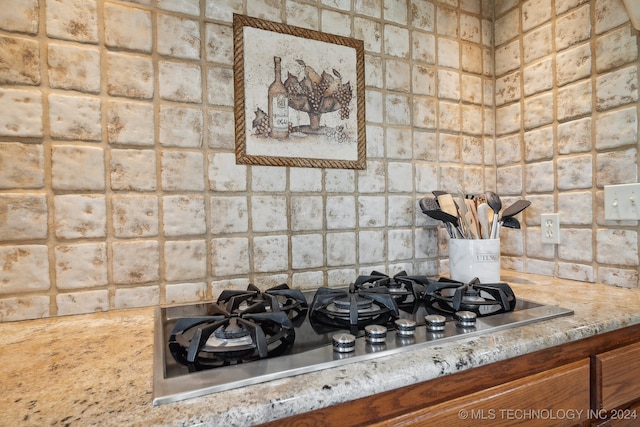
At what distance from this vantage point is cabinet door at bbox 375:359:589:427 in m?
0.56

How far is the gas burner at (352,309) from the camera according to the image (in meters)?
0.73

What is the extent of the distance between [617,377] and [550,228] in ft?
1.83

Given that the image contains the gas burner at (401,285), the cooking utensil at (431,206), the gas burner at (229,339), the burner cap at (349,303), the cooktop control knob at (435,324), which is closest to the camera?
the gas burner at (229,339)

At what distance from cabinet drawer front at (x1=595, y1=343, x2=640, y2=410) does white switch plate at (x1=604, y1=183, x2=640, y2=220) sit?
393mm

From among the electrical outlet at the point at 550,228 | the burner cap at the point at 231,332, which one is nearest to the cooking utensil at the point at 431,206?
the electrical outlet at the point at 550,228

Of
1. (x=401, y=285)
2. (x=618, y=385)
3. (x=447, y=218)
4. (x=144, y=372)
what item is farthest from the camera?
(x=447, y=218)

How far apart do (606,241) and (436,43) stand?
2.81 ft

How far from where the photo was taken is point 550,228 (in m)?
1.19

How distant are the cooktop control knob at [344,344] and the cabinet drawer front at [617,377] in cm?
54

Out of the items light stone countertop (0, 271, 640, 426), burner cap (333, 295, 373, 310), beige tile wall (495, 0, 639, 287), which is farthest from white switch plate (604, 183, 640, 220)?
burner cap (333, 295, 373, 310)

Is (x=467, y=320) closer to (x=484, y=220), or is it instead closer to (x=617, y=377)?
(x=617, y=377)

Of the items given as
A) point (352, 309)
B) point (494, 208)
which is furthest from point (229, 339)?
point (494, 208)

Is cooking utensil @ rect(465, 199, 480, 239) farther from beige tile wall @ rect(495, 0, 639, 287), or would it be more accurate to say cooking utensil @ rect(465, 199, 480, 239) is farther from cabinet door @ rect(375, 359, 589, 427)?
cabinet door @ rect(375, 359, 589, 427)

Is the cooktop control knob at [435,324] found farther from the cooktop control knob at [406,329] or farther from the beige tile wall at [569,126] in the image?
the beige tile wall at [569,126]
